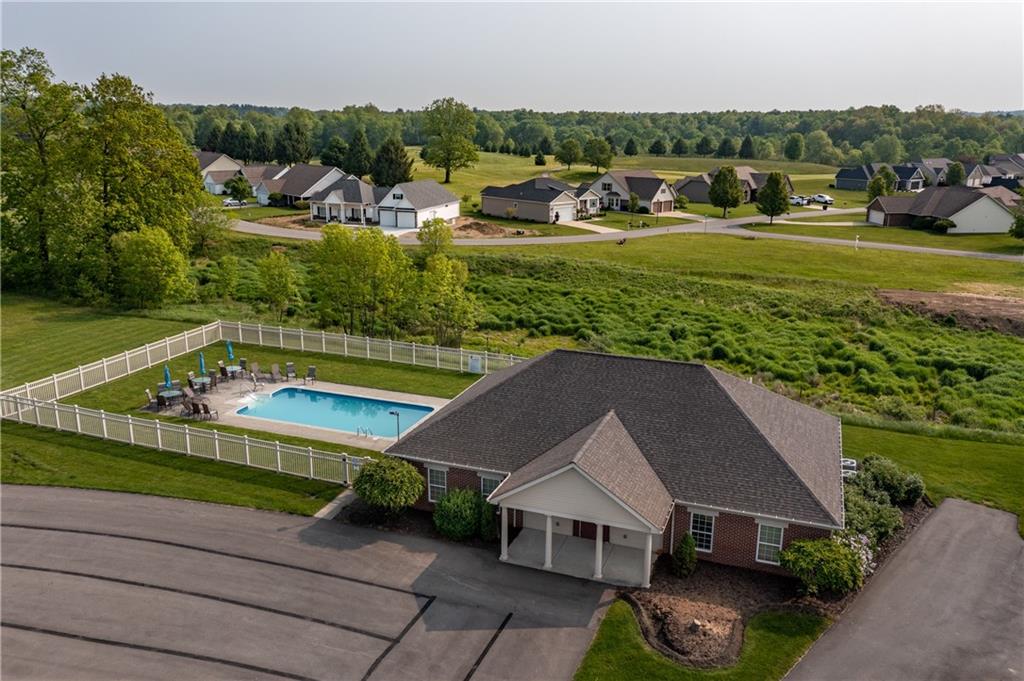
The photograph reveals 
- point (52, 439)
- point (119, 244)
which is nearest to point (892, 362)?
point (52, 439)

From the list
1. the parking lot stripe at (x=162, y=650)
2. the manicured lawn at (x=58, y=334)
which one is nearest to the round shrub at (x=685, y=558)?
the parking lot stripe at (x=162, y=650)

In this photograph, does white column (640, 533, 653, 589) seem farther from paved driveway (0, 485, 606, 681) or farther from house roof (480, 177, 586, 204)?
house roof (480, 177, 586, 204)

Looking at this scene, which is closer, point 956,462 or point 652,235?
point 956,462

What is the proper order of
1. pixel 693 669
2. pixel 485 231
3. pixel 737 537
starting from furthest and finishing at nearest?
pixel 485 231 < pixel 737 537 < pixel 693 669

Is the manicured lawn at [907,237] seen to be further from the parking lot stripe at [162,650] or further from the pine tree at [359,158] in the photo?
the parking lot stripe at [162,650]

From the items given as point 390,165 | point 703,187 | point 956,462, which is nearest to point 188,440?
point 956,462

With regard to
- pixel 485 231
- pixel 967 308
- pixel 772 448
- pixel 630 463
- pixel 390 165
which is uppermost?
pixel 390 165

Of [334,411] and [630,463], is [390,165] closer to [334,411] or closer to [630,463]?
[334,411]
